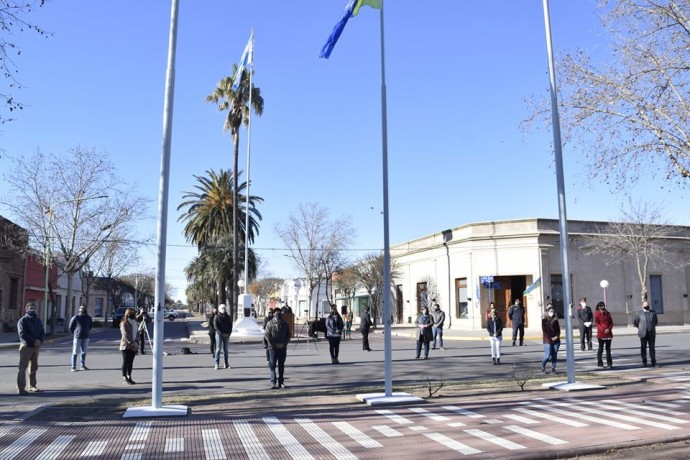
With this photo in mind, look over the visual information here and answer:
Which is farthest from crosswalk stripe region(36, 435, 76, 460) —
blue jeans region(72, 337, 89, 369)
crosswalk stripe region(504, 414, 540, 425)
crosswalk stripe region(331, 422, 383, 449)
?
blue jeans region(72, 337, 89, 369)

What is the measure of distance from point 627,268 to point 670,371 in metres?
28.0

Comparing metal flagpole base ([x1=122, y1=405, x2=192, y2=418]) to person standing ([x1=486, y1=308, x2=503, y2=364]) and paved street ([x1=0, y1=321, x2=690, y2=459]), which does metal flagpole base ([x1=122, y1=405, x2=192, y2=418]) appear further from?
person standing ([x1=486, y1=308, x2=503, y2=364])

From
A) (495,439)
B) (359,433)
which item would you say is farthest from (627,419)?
(359,433)

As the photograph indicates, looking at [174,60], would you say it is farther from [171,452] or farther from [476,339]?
[476,339]

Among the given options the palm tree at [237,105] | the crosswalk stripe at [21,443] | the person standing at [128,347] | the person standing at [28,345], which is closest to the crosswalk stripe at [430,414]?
the crosswalk stripe at [21,443]

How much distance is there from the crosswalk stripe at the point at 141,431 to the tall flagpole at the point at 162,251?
0.46 meters

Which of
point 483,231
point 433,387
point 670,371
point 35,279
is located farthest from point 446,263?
point 35,279

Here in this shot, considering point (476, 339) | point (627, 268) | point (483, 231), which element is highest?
point (483, 231)

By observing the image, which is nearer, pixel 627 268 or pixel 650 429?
pixel 650 429

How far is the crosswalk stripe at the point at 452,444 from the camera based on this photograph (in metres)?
7.17

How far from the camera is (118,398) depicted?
1152 centimetres

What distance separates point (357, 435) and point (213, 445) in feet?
6.44

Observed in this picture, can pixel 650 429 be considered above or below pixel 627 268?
below

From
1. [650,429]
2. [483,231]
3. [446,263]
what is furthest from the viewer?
[446,263]
